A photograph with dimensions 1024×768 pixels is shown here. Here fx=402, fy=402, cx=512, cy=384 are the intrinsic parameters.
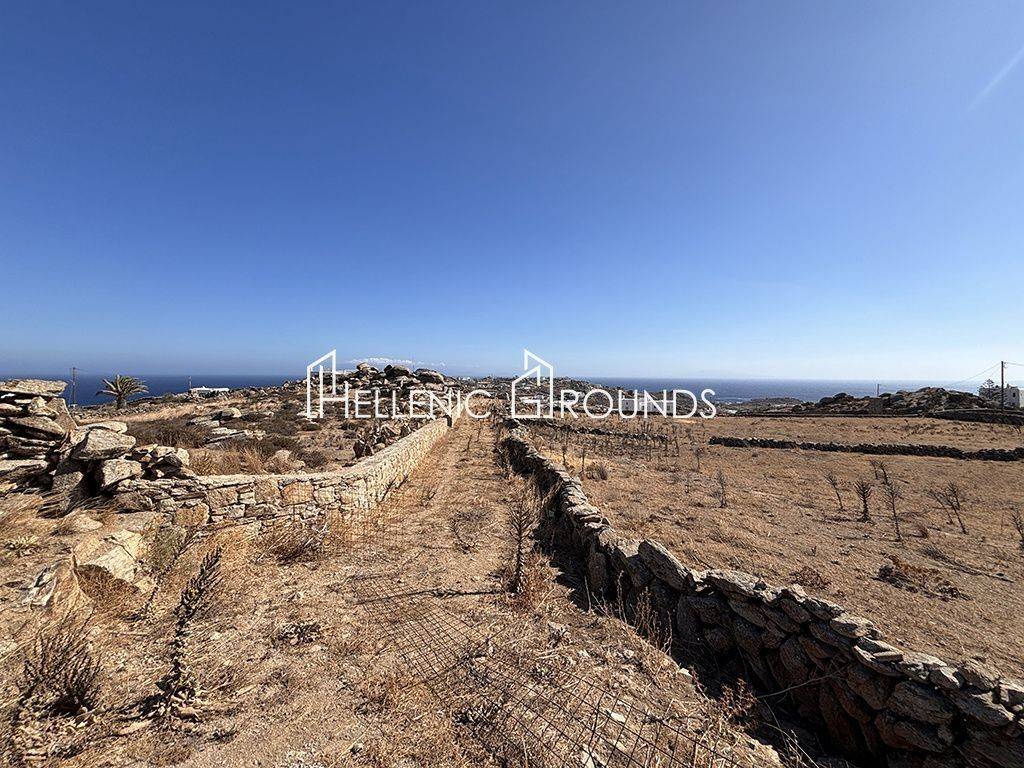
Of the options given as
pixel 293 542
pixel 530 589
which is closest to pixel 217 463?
pixel 293 542

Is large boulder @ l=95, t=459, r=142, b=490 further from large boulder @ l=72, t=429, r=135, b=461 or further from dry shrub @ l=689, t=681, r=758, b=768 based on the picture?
dry shrub @ l=689, t=681, r=758, b=768

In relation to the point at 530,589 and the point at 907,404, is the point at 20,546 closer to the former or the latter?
the point at 530,589

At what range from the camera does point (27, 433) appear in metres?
6.55

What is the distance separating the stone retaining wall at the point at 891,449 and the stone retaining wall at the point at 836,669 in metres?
21.7

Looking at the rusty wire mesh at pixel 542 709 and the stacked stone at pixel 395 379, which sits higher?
the stacked stone at pixel 395 379

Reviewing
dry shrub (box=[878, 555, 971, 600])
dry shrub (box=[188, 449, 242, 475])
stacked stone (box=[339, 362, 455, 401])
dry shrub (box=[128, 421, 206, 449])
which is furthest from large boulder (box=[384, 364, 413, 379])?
dry shrub (box=[878, 555, 971, 600])

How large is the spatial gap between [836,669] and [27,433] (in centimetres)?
1145

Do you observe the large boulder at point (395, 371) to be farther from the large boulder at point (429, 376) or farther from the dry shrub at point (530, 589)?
the dry shrub at point (530, 589)

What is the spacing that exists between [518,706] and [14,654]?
456 cm

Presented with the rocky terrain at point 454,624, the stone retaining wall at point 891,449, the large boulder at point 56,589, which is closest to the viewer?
the rocky terrain at point 454,624

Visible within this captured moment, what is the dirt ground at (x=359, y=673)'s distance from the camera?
3.10 metres

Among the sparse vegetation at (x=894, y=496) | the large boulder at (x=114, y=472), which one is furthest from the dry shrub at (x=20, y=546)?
the sparse vegetation at (x=894, y=496)

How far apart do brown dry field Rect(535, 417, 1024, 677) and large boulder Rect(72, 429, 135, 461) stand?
9.42 m

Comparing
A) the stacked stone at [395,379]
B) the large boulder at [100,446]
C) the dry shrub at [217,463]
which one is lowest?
the dry shrub at [217,463]
